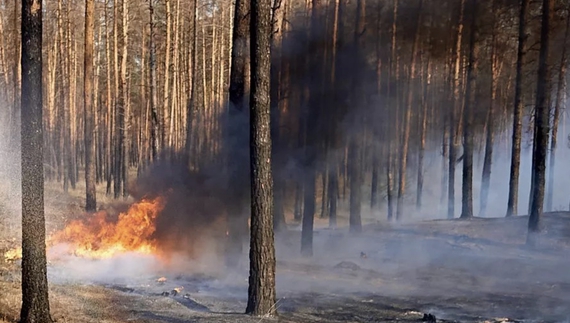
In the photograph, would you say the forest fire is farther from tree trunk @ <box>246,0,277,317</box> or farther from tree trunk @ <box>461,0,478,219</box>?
tree trunk @ <box>461,0,478,219</box>

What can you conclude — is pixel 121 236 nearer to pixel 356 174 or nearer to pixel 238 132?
pixel 238 132

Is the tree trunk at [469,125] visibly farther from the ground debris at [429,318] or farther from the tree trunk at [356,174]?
the ground debris at [429,318]

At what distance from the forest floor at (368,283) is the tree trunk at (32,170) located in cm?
76

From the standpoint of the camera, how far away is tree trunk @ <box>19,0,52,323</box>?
27.3 ft

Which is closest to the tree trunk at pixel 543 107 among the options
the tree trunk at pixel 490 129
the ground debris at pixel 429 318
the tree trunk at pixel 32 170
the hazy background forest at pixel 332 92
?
the hazy background forest at pixel 332 92

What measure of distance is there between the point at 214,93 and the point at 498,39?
19.6 m

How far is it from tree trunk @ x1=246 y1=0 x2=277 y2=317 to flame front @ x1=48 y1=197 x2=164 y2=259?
23.9 feet

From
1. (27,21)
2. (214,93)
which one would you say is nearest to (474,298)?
(27,21)

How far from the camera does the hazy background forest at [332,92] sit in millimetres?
21625

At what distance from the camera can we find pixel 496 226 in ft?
68.4

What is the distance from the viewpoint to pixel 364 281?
1509cm

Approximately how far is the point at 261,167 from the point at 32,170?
3429 mm

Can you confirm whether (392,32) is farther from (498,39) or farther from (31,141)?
(31,141)


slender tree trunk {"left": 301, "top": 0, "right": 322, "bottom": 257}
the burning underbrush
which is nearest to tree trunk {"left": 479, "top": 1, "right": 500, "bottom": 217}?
slender tree trunk {"left": 301, "top": 0, "right": 322, "bottom": 257}
